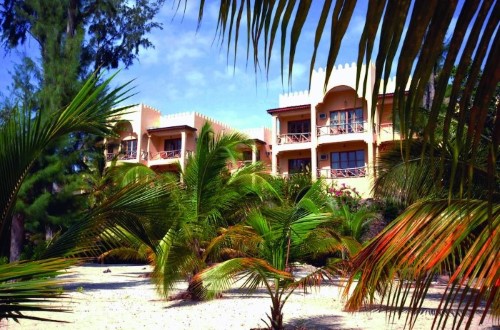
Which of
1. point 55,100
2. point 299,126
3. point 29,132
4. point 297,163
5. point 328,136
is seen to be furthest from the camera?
point 299,126

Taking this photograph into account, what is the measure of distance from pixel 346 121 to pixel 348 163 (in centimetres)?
246

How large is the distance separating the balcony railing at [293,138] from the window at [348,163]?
6.56 ft

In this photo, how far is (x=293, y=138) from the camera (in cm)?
2988

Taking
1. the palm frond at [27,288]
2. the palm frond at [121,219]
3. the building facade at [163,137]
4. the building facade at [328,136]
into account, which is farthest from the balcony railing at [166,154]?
the palm frond at [27,288]

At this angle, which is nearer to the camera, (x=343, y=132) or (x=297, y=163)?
(x=343, y=132)

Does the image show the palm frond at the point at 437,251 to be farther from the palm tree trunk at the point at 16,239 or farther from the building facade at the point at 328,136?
the building facade at the point at 328,136

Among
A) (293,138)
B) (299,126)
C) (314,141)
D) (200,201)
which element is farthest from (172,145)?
(200,201)

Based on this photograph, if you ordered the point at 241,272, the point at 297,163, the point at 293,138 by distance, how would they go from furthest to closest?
the point at 297,163 < the point at 293,138 < the point at 241,272

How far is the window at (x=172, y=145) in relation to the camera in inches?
1366

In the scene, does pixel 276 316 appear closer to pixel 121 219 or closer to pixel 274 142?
pixel 121 219

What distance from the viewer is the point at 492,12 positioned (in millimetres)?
667

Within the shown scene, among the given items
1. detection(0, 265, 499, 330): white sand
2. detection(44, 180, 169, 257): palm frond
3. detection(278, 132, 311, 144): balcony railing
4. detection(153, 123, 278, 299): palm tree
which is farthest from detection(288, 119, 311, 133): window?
detection(44, 180, 169, 257): palm frond

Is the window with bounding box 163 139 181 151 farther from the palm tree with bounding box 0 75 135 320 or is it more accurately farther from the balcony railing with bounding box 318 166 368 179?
the palm tree with bounding box 0 75 135 320

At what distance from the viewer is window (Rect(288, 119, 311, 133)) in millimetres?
29964
